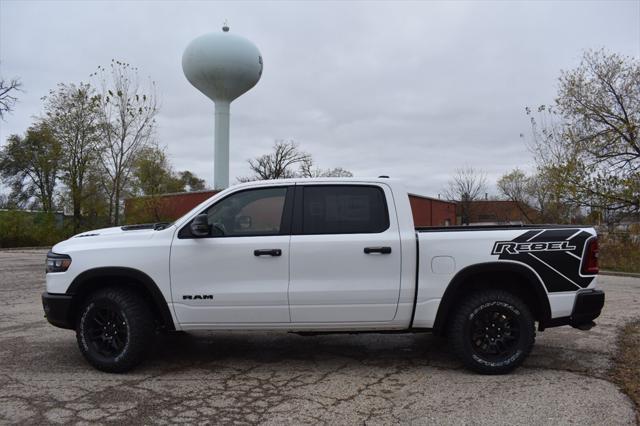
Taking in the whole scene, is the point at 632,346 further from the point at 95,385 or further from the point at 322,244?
the point at 95,385

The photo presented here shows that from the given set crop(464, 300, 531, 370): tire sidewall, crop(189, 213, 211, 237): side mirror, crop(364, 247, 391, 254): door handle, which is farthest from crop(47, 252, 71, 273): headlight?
crop(464, 300, 531, 370): tire sidewall

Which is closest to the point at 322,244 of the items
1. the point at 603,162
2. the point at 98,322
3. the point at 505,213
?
the point at 98,322

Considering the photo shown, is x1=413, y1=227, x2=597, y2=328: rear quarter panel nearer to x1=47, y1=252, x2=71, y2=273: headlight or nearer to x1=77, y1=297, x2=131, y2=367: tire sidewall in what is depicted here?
x1=77, y1=297, x2=131, y2=367: tire sidewall

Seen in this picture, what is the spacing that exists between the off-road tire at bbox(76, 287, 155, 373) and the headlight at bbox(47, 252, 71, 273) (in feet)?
1.29

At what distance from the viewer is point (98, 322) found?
5.39m

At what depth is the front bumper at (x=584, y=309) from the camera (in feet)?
17.1

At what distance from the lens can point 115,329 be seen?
538 centimetres

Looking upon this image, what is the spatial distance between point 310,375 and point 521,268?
2307mm

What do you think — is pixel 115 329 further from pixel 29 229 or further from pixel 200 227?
pixel 29 229

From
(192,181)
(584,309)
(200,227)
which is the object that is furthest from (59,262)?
(192,181)

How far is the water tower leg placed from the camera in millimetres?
36531

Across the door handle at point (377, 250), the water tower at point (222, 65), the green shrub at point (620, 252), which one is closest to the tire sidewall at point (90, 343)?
the door handle at point (377, 250)

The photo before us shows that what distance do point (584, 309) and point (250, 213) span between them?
3.42 meters

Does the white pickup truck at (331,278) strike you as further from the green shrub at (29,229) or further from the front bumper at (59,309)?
the green shrub at (29,229)
